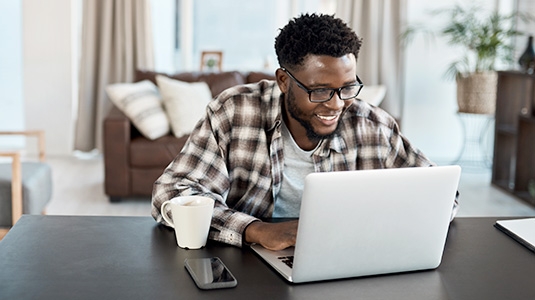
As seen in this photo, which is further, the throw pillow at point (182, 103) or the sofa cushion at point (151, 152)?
the throw pillow at point (182, 103)

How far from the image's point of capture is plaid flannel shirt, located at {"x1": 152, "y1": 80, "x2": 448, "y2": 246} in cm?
191

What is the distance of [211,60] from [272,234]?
14.3 feet

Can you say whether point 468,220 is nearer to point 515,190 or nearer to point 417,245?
point 417,245

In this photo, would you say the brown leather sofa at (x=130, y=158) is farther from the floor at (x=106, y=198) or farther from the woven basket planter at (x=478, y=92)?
the woven basket planter at (x=478, y=92)

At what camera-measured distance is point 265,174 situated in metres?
1.96

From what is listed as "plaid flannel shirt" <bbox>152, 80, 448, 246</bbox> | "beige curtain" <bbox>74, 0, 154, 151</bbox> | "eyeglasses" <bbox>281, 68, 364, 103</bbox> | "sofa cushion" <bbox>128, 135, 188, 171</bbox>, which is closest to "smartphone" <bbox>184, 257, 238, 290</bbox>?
"plaid flannel shirt" <bbox>152, 80, 448, 246</bbox>

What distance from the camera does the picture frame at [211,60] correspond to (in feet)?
19.2

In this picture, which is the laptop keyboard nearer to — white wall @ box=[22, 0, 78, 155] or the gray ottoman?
the gray ottoman

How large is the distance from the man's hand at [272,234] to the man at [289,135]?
9 centimetres

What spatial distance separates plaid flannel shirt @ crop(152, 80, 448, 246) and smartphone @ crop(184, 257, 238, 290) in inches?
14.3

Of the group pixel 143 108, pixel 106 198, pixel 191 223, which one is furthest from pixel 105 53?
pixel 191 223

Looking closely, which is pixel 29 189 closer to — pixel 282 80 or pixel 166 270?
pixel 282 80

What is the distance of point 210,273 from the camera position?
1.43m

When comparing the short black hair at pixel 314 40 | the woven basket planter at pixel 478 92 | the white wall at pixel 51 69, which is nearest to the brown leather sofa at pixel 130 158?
the white wall at pixel 51 69
